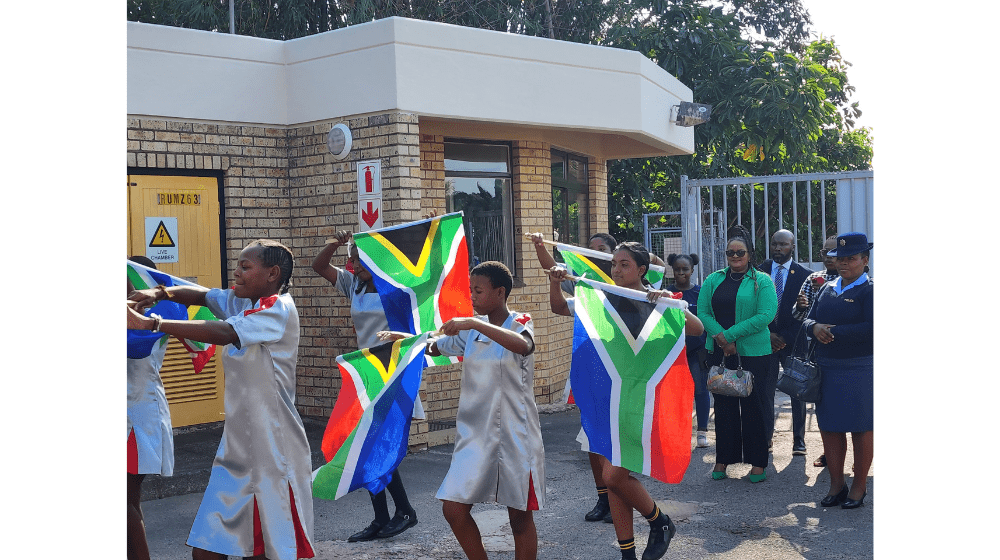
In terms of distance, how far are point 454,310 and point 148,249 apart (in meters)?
3.93

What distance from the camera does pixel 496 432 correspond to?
4691 mm

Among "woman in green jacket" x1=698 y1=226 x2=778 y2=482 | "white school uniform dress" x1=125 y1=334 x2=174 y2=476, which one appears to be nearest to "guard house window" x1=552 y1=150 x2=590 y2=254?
"woman in green jacket" x1=698 y1=226 x2=778 y2=482

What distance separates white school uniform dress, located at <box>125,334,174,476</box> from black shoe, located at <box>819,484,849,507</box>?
14.5ft

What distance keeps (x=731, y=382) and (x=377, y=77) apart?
13.4 ft

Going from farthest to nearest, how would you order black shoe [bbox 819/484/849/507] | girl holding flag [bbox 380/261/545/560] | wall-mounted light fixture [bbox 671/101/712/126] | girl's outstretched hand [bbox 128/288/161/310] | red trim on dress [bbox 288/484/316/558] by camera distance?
wall-mounted light fixture [bbox 671/101/712/126]
black shoe [bbox 819/484/849/507]
girl holding flag [bbox 380/261/545/560]
girl's outstretched hand [bbox 128/288/161/310]
red trim on dress [bbox 288/484/316/558]

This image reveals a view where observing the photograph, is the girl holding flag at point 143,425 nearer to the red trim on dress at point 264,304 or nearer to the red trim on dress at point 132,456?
the red trim on dress at point 132,456

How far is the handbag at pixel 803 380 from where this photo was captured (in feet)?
22.1

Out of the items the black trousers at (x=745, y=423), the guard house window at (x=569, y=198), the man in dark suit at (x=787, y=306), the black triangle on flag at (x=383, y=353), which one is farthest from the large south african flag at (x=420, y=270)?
the guard house window at (x=569, y=198)

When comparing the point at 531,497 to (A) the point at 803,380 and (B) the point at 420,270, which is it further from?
(A) the point at 803,380

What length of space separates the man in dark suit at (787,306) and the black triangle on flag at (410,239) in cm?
353

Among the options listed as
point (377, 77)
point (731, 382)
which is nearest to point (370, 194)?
point (377, 77)

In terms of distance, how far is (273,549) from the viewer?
165 inches

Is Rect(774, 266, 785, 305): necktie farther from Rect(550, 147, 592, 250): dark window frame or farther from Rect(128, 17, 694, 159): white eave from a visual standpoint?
Rect(550, 147, 592, 250): dark window frame

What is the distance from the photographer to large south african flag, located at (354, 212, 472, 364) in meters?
5.84
